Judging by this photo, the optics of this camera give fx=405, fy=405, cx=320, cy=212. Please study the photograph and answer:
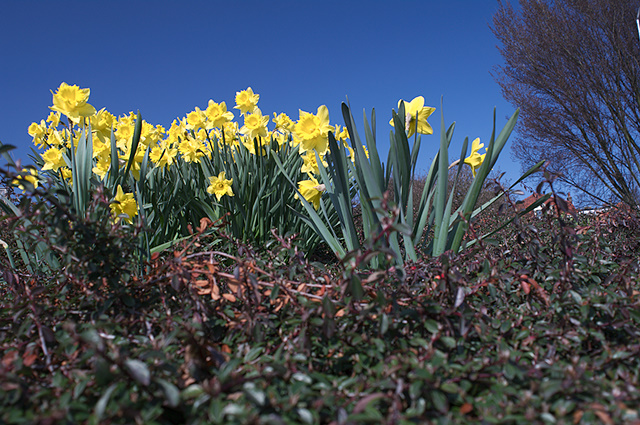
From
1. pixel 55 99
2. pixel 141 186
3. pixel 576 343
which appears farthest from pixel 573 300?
pixel 55 99

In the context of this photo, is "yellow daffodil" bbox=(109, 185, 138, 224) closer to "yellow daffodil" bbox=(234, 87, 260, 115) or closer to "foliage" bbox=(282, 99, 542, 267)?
"foliage" bbox=(282, 99, 542, 267)

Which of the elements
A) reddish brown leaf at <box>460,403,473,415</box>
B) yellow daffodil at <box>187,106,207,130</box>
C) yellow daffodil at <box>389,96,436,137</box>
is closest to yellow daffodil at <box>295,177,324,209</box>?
yellow daffodil at <box>389,96,436,137</box>

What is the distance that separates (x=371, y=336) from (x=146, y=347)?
589 mm

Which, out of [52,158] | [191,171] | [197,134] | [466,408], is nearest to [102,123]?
[52,158]

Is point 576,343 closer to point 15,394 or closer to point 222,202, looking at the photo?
point 15,394

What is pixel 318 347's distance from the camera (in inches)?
43.1

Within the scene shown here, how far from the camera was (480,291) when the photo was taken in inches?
54.6

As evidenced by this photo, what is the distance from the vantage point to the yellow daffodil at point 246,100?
2.92 m

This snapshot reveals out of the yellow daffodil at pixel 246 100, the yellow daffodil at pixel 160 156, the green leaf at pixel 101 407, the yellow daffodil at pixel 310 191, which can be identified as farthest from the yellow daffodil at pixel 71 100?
the green leaf at pixel 101 407

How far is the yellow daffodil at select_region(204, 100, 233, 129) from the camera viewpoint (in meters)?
2.86

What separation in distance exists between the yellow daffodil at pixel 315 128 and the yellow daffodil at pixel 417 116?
0.35 meters

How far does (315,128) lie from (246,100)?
124 centimetres

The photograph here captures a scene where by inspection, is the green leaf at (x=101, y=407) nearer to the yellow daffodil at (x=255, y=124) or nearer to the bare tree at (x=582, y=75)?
the yellow daffodil at (x=255, y=124)

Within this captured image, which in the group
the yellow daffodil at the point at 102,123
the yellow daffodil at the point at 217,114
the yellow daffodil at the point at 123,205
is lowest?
the yellow daffodil at the point at 123,205
